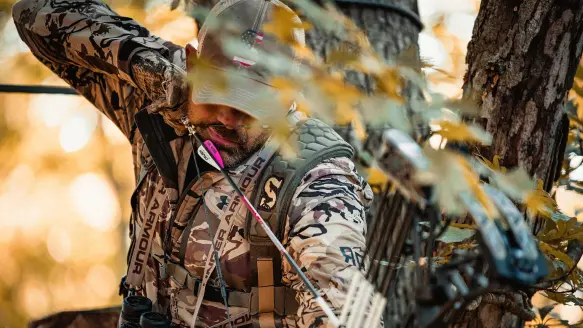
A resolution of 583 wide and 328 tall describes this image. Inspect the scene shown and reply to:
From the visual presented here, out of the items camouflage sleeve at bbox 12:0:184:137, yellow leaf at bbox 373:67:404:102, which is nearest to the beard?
camouflage sleeve at bbox 12:0:184:137

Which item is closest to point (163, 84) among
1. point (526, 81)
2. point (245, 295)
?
point (245, 295)

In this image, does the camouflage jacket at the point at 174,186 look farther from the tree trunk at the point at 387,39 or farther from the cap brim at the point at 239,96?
the tree trunk at the point at 387,39

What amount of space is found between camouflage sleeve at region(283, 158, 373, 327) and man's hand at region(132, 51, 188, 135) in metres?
0.49

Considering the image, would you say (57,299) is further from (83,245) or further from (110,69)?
(110,69)

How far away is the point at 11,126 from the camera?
9922mm

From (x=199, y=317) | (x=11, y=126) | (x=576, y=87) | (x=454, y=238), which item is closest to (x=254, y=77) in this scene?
(x=454, y=238)

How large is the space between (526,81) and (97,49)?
1430 millimetres

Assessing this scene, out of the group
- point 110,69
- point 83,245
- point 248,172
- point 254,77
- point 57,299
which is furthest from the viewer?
point 83,245

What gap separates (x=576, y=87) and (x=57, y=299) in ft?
30.3

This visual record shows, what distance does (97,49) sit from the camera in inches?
103

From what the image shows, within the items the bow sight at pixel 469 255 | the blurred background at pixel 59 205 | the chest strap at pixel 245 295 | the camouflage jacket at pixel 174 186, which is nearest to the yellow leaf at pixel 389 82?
the bow sight at pixel 469 255

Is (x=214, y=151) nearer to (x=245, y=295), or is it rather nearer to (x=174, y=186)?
(x=174, y=186)

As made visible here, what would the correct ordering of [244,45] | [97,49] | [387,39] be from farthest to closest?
[387,39], [97,49], [244,45]

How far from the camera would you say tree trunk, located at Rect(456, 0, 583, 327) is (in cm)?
234
